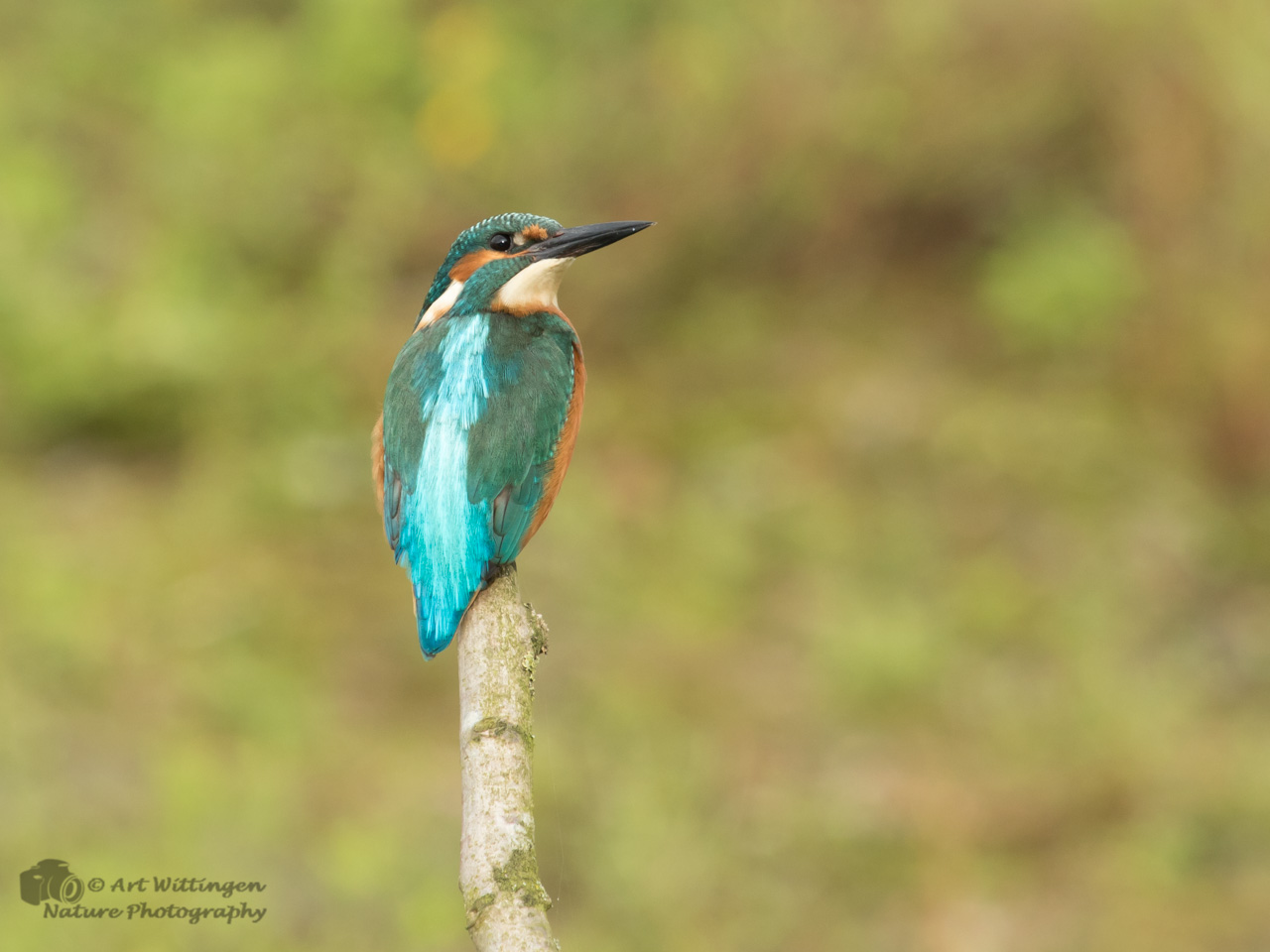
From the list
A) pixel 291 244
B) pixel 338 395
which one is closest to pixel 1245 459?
pixel 338 395

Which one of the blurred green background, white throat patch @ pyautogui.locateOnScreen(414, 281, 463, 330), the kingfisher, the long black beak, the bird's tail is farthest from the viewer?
the blurred green background

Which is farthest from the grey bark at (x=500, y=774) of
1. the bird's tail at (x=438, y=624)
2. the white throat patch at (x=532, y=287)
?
the white throat patch at (x=532, y=287)

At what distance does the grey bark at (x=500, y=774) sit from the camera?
4.42ft

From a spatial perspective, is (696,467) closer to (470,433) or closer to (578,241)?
(578,241)

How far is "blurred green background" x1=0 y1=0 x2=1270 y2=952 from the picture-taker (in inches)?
150

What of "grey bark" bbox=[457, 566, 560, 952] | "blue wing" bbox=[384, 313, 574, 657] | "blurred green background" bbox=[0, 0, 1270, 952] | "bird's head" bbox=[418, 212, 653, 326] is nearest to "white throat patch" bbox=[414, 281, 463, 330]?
"bird's head" bbox=[418, 212, 653, 326]

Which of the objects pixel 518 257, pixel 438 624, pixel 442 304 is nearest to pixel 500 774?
pixel 438 624

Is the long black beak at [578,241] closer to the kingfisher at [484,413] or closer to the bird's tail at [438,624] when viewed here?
the kingfisher at [484,413]

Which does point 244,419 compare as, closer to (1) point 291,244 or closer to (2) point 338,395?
(2) point 338,395

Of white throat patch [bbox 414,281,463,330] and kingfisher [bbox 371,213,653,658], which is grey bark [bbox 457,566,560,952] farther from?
white throat patch [bbox 414,281,463,330]

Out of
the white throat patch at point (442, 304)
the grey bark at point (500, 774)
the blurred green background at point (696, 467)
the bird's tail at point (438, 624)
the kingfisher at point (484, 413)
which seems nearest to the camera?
the grey bark at point (500, 774)

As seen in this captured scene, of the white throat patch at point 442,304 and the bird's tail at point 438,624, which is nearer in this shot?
the bird's tail at point 438,624

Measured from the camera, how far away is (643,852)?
373 centimetres

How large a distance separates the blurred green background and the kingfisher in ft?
5.27
